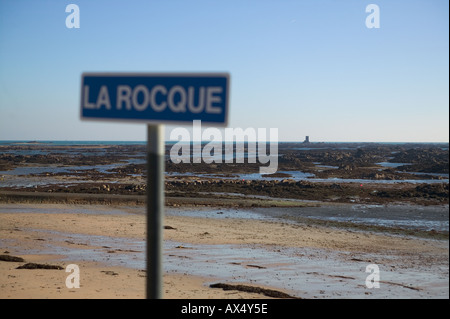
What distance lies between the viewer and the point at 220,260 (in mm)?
11250

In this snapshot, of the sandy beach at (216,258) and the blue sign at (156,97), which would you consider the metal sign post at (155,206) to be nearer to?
the blue sign at (156,97)

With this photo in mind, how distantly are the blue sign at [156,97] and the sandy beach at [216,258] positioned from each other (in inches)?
237

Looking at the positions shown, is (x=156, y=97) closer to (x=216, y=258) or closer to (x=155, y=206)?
(x=155, y=206)

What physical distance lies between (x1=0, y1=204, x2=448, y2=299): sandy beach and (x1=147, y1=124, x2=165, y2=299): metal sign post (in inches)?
224

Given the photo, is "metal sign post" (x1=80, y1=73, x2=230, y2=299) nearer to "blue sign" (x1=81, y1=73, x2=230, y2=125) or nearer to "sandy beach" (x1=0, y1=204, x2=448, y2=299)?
"blue sign" (x1=81, y1=73, x2=230, y2=125)

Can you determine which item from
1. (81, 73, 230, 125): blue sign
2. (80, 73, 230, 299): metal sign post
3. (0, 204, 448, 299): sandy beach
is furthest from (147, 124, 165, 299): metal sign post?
(0, 204, 448, 299): sandy beach

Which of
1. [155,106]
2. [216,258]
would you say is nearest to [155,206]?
[155,106]

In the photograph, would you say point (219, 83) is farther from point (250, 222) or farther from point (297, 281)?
point (250, 222)

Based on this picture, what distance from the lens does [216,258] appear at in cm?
1151

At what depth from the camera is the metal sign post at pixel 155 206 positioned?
2.37 meters
